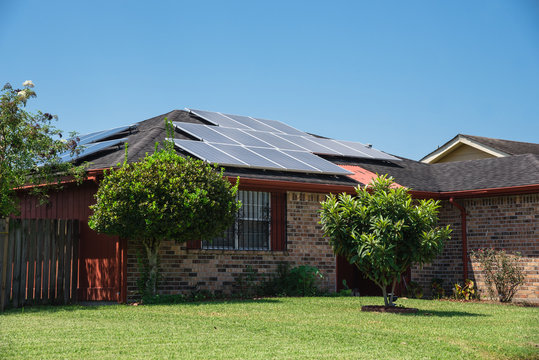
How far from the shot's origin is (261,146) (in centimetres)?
1861

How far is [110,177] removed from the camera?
13.8 m

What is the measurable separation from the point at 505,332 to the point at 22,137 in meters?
10.4

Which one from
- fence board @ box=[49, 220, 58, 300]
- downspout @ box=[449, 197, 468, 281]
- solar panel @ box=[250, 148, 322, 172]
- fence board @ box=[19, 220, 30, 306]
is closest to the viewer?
fence board @ box=[19, 220, 30, 306]

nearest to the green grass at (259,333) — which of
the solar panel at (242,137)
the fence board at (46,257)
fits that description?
the fence board at (46,257)

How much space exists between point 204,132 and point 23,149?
17.3 feet

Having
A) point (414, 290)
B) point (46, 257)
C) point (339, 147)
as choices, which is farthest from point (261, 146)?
point (46, 257)

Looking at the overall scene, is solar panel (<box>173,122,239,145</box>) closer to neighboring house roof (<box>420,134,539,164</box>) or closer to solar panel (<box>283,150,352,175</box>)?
solar panel (<box>283,150,352,175</box>)

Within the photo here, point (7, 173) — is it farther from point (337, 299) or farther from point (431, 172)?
point (431, 172)

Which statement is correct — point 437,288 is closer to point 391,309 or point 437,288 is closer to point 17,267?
point 391,309

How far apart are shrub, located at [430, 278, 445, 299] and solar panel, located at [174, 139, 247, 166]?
6.48 m

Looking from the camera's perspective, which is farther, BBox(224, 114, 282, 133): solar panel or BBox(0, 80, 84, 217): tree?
BBox(224, 114, 282, 133): solar panel

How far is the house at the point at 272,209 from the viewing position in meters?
15.1

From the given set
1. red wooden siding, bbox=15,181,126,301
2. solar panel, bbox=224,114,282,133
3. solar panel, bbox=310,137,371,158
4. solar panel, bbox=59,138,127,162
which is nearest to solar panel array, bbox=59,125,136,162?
solar panel, bbox=59,138,127,162

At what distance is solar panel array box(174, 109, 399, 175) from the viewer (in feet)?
54.7
